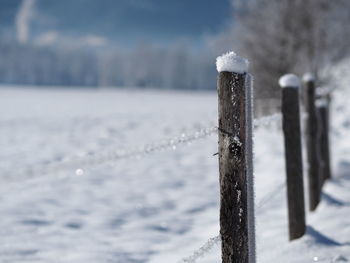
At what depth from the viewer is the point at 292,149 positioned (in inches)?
142

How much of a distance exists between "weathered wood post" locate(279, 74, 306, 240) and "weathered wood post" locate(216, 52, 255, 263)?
4.75 ft

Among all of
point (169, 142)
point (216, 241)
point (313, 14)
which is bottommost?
point (216, 241)

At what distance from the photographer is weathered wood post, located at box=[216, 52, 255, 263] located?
2117 millimetres

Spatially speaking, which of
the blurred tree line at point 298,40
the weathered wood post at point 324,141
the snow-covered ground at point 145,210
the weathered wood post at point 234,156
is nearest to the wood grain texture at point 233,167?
the weathered wood post at point 234,156

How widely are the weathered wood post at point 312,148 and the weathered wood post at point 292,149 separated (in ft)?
3.47

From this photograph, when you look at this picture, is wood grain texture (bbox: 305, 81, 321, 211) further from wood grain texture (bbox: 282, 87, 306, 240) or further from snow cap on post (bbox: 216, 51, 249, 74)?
snow cap on post (bbox: 216, 51, 249, 74)

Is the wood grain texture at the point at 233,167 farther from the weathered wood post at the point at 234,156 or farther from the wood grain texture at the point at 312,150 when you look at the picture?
the wood grain texture at the point at 312,150

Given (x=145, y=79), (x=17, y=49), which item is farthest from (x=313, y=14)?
(x=17, y=49)

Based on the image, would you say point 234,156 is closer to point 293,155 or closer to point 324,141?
point 293,155

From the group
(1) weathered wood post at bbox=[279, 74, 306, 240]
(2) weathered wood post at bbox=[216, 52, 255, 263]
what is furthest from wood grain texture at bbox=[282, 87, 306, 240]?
(2) weathered wood post at bbox=[216, 52, 255, 263]

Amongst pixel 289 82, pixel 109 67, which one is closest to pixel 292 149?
pixel 289 82

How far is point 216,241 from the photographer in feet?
7.43

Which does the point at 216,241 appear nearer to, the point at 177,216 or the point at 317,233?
the point at 317,233

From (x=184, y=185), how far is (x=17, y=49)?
354 feet
